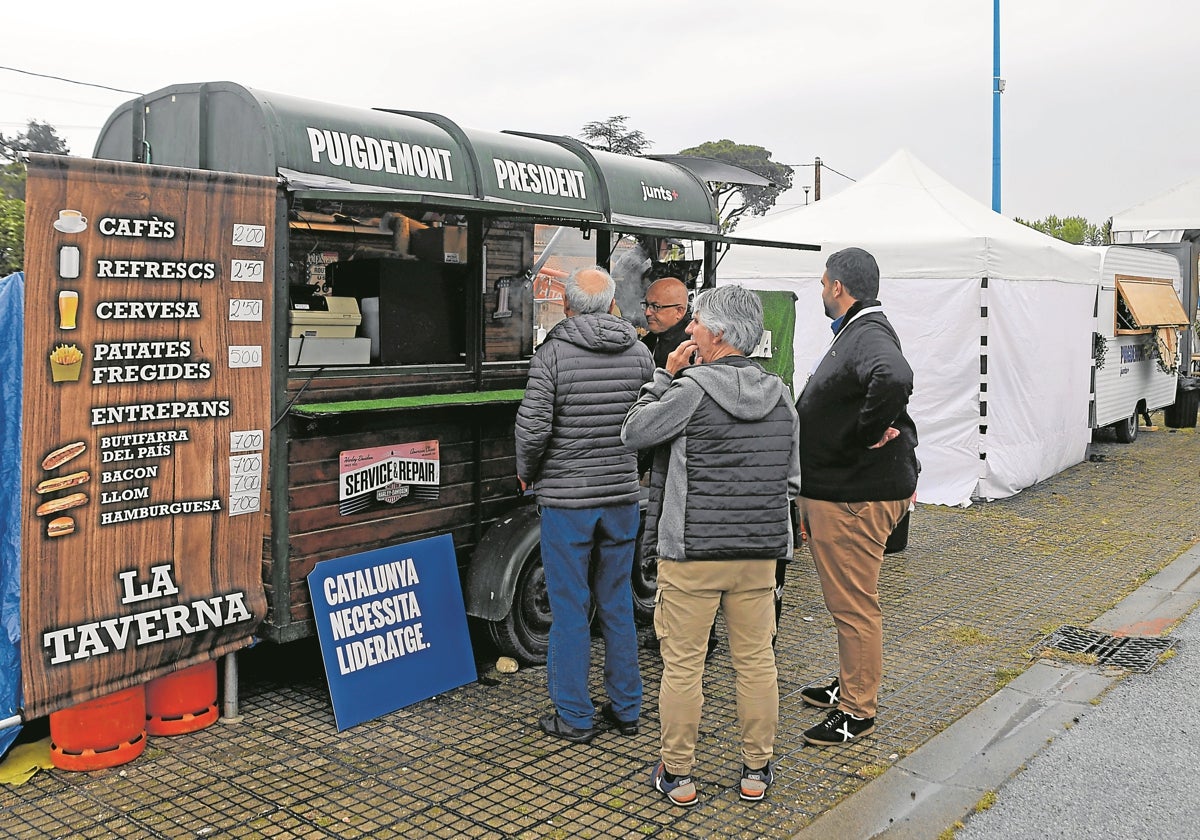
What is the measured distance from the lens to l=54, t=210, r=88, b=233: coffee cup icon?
155 inches

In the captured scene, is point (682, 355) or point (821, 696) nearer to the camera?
point (682, 355)

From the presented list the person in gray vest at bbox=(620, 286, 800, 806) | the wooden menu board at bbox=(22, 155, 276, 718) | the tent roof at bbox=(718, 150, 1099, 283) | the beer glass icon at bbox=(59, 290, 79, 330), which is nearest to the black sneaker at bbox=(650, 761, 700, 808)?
the person in gray vest at bbox=(620, 286, 800, 806)

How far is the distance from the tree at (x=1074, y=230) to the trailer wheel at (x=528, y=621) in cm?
3435

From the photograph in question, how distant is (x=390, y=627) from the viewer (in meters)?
5.06

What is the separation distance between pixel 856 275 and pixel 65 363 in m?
3.24

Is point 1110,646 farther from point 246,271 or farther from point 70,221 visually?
point 70,221

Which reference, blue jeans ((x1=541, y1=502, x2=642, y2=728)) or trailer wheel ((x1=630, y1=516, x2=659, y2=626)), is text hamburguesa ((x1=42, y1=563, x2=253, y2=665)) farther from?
trailer wheel ((x1=630, y1=516, x2=659, y2=626))

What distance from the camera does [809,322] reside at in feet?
38.7

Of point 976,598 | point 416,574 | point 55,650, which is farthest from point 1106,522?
point 55,650

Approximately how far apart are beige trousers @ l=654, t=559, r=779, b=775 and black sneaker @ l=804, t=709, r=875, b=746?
655 mm

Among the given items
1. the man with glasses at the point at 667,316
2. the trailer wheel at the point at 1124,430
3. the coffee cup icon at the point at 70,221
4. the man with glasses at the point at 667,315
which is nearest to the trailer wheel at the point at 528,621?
the man with glasses at the point at 667,316

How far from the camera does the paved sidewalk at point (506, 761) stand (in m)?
3.89

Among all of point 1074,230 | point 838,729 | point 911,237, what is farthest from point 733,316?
point 1074,230

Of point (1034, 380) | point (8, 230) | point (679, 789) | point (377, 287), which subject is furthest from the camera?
point (1034, 380)
